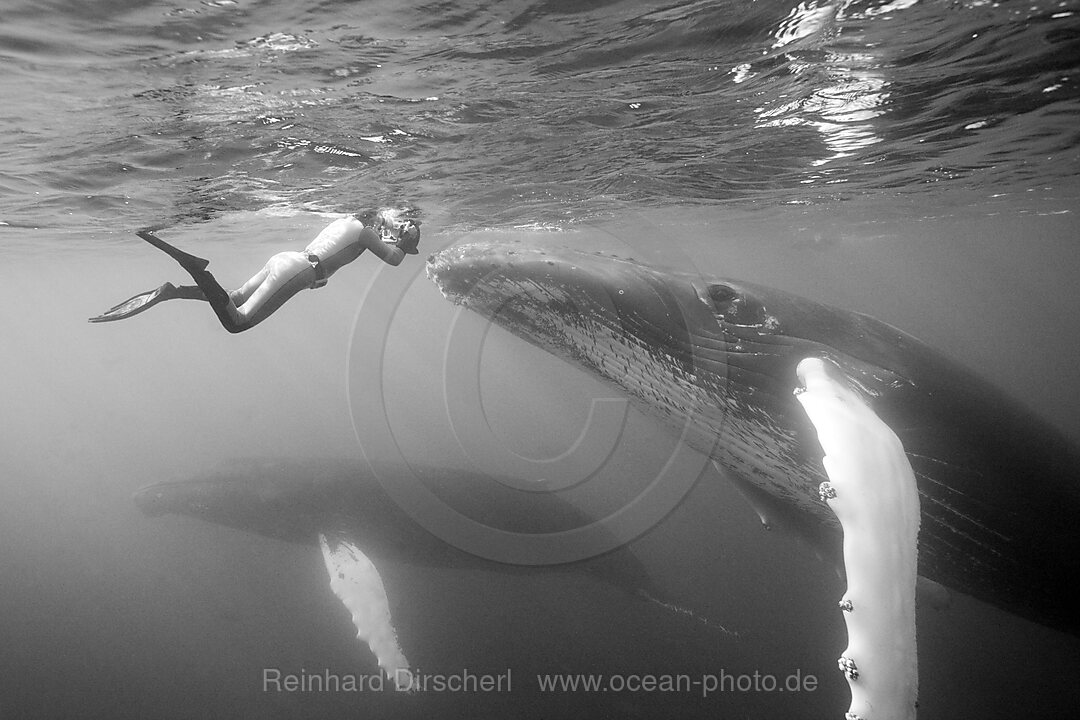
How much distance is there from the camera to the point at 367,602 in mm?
9789

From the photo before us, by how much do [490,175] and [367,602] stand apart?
996 centimetres

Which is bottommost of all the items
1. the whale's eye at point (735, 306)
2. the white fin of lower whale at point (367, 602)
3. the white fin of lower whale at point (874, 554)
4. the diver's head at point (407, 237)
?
the white fin of lower whale at point (367, 602)

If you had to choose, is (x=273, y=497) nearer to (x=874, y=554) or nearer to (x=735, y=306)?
(x=735, y=306)

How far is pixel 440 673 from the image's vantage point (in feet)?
31.8

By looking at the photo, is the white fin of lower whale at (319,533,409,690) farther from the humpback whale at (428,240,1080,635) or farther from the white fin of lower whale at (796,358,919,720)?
the white fin of lower whale at (796,358,919,720)

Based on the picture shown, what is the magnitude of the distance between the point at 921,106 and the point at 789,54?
4399 mm

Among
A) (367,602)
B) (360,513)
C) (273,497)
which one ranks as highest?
(273,497)

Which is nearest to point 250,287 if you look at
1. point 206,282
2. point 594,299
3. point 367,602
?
point 206,282

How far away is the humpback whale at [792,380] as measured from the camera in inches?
178

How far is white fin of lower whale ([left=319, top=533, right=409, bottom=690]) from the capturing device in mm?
9250

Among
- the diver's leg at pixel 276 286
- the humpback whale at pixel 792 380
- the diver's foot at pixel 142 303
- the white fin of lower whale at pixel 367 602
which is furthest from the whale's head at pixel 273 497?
the humpback whale at pixel 792 380

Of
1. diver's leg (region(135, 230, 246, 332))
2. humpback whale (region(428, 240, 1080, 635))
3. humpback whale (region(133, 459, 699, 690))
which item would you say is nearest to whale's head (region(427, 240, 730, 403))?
humpback whale (region(428, 240, 1080, 635))

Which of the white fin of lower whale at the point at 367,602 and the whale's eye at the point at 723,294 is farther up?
the whale's eye at the point at 723,294

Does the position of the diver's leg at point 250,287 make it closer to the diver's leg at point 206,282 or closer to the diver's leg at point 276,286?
the diver's leg at point 276,286
